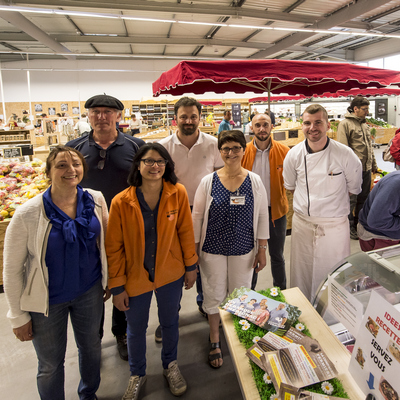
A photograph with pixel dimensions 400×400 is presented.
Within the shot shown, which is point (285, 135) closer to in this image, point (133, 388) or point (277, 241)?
point (277, 241)

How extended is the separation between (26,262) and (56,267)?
0.15 m

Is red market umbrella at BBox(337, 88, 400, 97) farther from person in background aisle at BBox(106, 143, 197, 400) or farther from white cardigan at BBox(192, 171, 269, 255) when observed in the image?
person in background aisle at BBox(106, 143, 197, 400)

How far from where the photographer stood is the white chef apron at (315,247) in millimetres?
2420

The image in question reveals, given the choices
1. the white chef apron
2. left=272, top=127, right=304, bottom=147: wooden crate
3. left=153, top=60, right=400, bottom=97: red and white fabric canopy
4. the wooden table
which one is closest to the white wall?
left=272, top=127, right=304, bottom=147: wooden crate

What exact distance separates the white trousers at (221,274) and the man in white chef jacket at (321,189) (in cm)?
67

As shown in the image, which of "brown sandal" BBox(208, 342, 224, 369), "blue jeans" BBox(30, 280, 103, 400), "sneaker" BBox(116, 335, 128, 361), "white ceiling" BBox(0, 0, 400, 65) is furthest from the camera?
"white ceiling" BBox(0, 0, 400, 65)

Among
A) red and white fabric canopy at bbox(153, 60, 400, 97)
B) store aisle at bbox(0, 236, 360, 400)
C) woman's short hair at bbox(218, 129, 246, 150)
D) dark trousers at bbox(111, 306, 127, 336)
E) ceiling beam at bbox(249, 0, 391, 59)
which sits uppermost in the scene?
ceiling beam at bbox(249, 0, 391, 59)

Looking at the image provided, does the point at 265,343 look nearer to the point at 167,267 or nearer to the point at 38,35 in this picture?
the point at 167,267

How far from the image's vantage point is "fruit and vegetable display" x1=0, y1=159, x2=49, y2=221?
3682mm

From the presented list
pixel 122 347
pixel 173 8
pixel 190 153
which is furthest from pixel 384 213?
pixel 173 8

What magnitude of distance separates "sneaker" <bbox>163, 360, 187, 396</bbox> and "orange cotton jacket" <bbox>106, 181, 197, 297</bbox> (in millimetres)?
659

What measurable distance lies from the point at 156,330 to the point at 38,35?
499 inches

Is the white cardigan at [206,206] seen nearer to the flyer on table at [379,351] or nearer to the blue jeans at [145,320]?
the blue jeans at [145,320]

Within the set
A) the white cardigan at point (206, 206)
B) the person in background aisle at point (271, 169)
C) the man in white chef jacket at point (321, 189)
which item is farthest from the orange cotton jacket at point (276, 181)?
the white cardigan at point (206, 206)
